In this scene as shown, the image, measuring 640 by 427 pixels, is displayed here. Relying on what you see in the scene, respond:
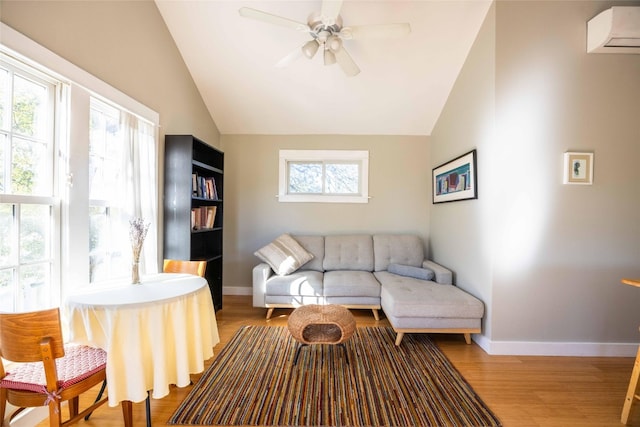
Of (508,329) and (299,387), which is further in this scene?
(508,329)

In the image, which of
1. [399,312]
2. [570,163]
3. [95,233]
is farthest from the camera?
[399,312]

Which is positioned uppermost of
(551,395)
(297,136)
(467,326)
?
(297,136)

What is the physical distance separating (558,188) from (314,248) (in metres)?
2.65

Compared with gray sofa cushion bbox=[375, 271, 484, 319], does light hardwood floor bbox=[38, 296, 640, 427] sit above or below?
below

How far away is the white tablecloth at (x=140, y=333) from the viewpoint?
1354 mm

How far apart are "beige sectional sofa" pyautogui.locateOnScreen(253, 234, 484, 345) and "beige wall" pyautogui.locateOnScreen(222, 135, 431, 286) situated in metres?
0.29

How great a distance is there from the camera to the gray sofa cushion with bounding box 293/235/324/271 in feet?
12.0

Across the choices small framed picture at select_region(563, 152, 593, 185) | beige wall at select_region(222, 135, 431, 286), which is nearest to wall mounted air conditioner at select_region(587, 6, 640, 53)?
small framed picture at select_region(563, 152, 593, 185)

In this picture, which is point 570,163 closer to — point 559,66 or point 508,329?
point 559,66

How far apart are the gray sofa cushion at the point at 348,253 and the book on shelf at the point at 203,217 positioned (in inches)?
59.7

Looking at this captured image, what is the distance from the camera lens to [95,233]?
2.07 metres

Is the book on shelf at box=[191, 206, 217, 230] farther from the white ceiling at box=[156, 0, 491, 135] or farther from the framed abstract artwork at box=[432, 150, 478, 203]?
the framed abstract artwork at box=[432, 150, 478, 203]

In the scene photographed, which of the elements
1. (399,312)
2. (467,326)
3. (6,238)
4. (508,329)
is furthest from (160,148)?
(508,329)

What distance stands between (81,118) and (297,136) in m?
2.56
